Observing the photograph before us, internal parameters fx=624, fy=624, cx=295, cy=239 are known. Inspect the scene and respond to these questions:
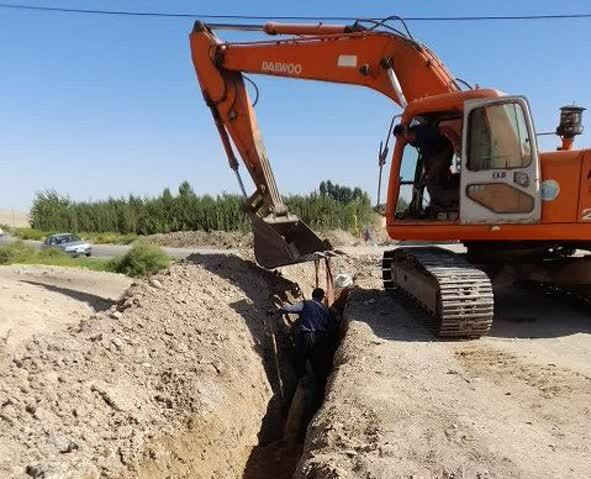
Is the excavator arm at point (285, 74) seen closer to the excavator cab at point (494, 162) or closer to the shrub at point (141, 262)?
the excavator cab at point (494, 162)

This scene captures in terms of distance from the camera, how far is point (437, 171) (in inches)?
332

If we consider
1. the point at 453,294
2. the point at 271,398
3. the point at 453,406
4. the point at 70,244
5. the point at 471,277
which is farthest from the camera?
the point at 70,244

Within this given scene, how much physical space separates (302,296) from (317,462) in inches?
274

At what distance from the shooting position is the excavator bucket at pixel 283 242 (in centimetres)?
968

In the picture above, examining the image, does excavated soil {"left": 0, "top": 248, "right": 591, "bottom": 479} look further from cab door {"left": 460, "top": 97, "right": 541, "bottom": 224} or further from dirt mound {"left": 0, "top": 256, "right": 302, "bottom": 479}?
A: cab door {"left": 460, "top": 97, "right": 541, "bottom": 224}

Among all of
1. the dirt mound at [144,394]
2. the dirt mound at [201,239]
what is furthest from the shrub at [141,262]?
the dirt mound at [201,239]

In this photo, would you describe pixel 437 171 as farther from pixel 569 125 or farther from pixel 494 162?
pixel 569 125

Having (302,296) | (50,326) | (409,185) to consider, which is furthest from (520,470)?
(302,296)

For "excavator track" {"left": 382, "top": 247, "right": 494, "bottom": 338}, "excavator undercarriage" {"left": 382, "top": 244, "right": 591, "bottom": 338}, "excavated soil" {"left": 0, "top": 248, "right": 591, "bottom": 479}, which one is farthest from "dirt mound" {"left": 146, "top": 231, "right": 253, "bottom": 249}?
"excavator track" {"left": 382, "top": 247, "right": 494, "bottom": 338}

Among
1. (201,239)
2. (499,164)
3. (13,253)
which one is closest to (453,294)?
(499,164)

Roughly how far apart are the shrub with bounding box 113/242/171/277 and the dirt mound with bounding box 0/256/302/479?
25.1ft

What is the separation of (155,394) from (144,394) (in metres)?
0.13

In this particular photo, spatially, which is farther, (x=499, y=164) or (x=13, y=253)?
(x=13, y=253)

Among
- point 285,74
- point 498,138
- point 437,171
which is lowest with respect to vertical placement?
point 437,171
